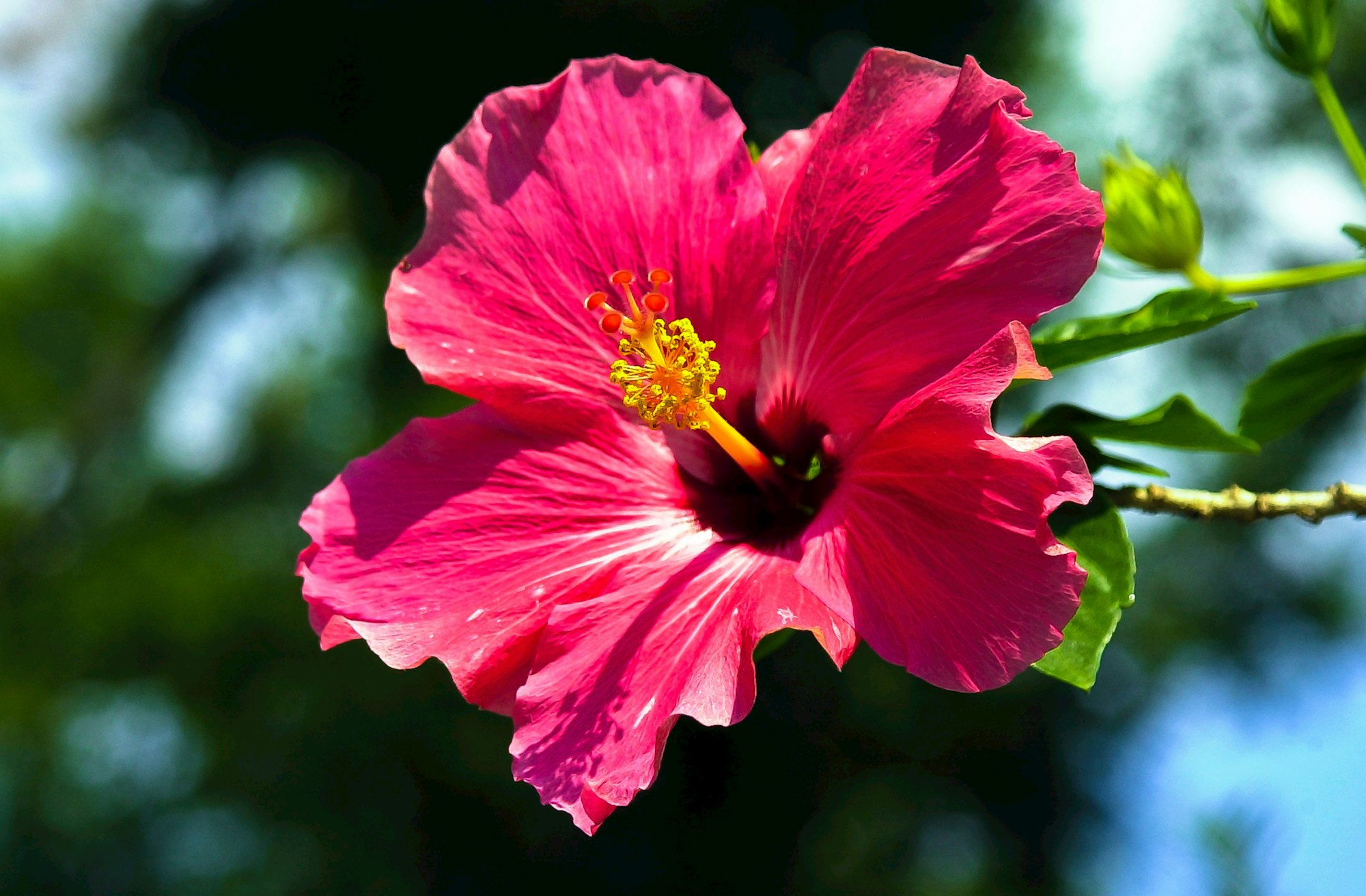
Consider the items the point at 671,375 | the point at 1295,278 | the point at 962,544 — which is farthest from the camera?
the point at 1295,278

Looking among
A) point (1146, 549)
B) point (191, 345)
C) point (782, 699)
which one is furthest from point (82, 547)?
point (1146, 549)

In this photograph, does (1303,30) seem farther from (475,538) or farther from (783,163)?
(475,538)

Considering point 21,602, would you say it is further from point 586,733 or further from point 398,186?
point 586,733

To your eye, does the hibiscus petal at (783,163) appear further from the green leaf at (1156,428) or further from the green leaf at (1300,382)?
the green leaf at (1300,382)

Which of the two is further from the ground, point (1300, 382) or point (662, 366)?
point (662, 366)

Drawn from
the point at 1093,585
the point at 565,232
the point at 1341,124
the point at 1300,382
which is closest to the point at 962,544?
the point at 1093,585

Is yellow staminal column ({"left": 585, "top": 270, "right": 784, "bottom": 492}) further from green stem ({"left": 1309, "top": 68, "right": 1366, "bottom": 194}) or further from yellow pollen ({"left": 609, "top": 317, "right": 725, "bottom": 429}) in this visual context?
green stem ({"left": 1309, "top": 68, "right": 1366, "bottom": 194})
